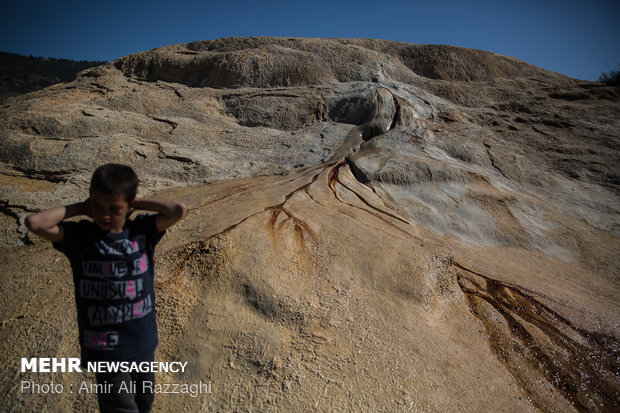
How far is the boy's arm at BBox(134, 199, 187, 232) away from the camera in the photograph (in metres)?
1.56

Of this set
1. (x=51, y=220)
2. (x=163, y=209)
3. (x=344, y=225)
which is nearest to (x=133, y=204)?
(x=163, y=209)

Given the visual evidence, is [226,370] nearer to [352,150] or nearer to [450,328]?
[450,328]

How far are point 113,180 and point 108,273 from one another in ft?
1.19

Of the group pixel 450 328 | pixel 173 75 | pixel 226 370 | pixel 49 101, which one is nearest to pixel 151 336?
pixel 226 370

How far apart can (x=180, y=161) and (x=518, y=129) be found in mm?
4947

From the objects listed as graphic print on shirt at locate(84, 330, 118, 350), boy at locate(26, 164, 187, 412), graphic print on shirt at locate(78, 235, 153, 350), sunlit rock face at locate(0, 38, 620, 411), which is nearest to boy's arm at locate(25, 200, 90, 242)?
boy at locate(26, 164, 187, 412)

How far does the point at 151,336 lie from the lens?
1.52m

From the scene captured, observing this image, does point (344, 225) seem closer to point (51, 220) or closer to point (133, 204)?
point (133, 204)

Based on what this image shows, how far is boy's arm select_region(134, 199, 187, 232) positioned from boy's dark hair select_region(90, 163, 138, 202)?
0.38 ft

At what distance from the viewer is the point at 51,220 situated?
1.38m

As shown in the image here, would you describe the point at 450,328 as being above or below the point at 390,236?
below

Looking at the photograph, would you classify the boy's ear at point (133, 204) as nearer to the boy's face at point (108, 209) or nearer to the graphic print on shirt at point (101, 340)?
the boy's face at point (108, 209)

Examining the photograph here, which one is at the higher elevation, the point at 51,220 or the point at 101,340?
the point at 51,220

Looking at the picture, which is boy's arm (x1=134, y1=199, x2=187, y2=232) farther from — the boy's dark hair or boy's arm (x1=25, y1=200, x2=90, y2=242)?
boy's arm (x1=25, y1=200, x2=90, y2=242)
